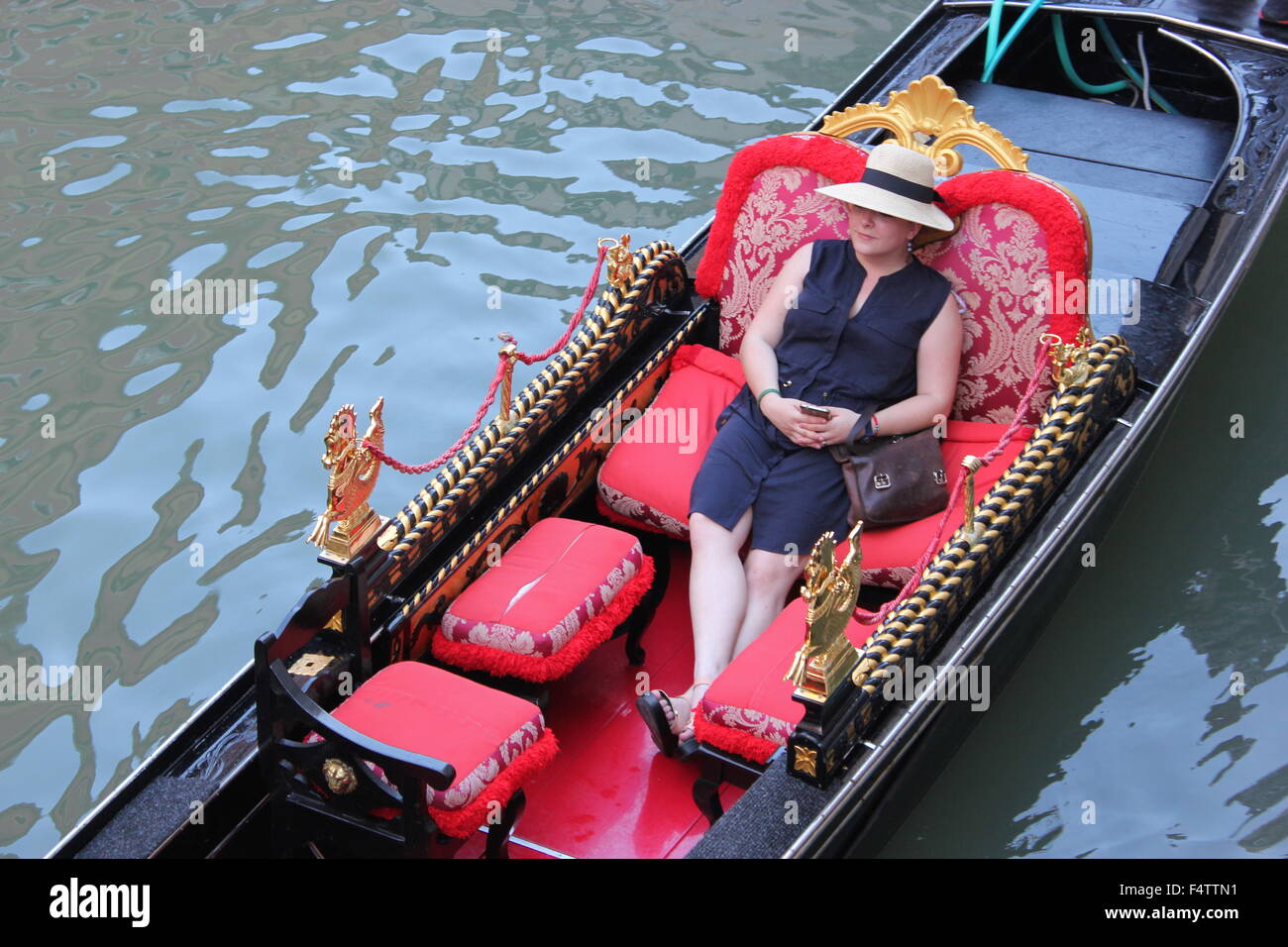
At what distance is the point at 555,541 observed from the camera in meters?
3.20

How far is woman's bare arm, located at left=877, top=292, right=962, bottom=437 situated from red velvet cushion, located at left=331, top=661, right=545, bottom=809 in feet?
3.28

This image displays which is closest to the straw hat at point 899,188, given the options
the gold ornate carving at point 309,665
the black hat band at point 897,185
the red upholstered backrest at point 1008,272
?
the black hat band at point 897,185

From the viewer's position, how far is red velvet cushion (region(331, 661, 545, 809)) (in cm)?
265

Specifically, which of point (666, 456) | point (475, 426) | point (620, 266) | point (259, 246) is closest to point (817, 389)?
point (666, 456)

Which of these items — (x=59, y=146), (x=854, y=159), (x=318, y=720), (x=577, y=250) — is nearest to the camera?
(x=318, y=720)

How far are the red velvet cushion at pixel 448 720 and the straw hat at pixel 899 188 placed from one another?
120 cm

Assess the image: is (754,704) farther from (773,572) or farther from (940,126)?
(940,126)

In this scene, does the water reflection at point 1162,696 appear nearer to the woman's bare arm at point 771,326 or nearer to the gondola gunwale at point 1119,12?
the woman's bare arm at point 771,326

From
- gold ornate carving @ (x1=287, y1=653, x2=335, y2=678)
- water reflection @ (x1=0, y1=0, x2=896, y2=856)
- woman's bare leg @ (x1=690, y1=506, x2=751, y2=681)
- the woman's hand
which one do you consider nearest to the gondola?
gold ornate carving @ (x1=287, y1=653, x2=335, y2=678)

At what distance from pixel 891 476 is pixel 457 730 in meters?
1.06

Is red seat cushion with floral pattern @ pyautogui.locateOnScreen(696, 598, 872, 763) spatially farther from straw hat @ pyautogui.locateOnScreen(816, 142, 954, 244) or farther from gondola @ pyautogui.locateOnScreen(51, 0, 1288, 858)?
straw hat @ pyautogui.locateOnScreen(816, 142, 954, 244)
